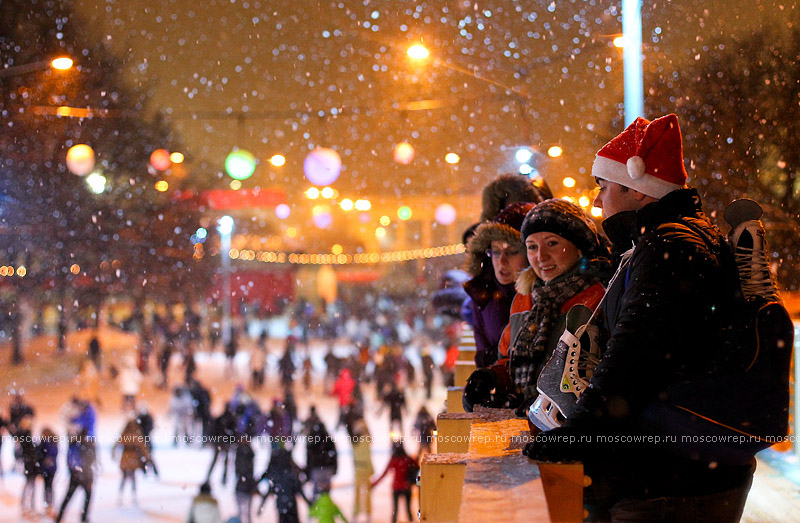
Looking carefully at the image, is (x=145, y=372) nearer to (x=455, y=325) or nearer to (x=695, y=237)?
(x=455, y=325)

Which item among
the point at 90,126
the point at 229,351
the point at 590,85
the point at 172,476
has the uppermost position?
the point at 90,126

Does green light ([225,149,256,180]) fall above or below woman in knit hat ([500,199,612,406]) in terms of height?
above

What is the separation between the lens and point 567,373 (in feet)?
5.81

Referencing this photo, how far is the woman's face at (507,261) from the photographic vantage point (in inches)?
130

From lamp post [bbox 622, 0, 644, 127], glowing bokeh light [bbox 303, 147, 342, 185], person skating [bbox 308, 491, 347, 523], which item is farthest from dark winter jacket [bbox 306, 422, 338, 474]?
lamp post [bbox 622, 0, 644, 127]

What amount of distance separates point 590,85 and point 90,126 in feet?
64.9

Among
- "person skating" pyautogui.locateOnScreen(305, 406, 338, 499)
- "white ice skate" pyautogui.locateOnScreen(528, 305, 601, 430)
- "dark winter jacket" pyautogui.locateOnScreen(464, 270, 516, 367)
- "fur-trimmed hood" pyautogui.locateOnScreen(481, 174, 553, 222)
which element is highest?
"fur-trimmed hood" pyautogui.locateOnScreen(481, 174, 553, 222)

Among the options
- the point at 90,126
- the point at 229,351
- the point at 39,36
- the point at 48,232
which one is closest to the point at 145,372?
the point at 229,351

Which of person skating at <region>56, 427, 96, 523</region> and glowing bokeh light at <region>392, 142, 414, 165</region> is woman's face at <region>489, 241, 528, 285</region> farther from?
person skating at <region>56, 427, 96, 523</region>

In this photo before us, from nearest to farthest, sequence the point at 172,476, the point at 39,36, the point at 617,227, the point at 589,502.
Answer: the point at 589,502 < the point at 617,227 < the point at 172,476 < the point at 39,36

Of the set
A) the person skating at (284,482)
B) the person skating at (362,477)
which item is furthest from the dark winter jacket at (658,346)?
the person skating at (362,477)

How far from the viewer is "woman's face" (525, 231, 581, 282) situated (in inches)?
91.4

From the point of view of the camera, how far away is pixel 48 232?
73.2 feet

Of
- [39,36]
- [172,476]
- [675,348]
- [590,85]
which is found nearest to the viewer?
[675,348]
